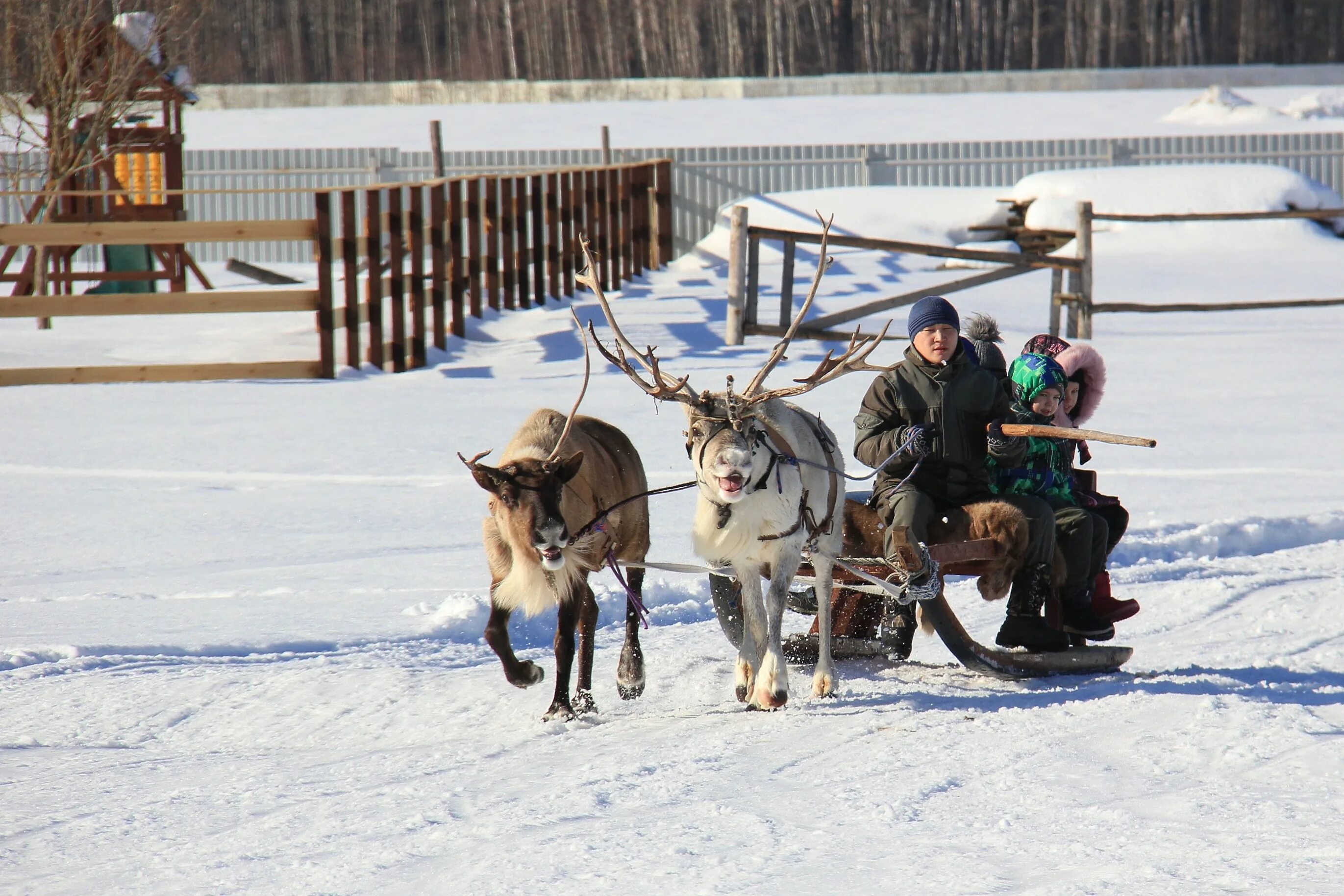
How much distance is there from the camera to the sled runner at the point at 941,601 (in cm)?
544

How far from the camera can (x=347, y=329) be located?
13.3 metres

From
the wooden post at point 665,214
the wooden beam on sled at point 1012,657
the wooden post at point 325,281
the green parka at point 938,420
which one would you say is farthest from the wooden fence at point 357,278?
the wooden beam on sled at point 1012,657

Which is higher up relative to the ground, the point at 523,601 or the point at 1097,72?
the point at 1097,72

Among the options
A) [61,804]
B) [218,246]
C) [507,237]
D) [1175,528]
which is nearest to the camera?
[61,804]

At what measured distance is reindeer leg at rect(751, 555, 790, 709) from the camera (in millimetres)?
5188

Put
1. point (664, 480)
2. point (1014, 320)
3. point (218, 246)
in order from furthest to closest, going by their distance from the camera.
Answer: point (218, 246) → point (1014, 320) → point (664, 480)

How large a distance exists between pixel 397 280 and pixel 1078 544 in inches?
362

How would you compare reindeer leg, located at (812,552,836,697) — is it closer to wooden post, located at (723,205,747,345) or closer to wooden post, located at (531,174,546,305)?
wooden post, located at (723,205,747,345)

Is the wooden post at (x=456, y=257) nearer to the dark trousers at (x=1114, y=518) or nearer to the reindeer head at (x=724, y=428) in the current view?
the dark trousers at (x=1114, y=518)

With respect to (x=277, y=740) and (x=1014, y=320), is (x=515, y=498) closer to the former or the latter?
(x=277, y=740)

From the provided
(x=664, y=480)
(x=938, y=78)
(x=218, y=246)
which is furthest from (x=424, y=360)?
(x=938, y=78)

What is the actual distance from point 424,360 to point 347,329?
848 mm

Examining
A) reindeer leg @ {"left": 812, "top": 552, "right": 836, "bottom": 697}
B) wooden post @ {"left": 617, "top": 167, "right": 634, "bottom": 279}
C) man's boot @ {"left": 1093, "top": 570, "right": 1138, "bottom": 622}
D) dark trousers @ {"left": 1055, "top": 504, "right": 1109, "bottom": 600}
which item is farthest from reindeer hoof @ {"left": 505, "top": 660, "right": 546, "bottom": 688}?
wooden post @ {"left": 617, "top": 167, "right": 634, "bottom": 279}

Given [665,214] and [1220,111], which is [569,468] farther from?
[1220,111]
